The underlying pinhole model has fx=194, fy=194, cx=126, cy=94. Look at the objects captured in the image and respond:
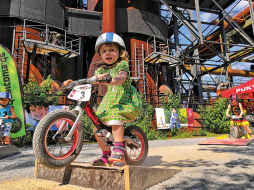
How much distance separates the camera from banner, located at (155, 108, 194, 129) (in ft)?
34.5

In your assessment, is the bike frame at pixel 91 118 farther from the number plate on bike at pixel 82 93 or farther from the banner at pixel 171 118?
the banner at pixel 171 118

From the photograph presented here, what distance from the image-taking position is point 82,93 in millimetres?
2371

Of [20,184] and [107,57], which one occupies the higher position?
[107,57]

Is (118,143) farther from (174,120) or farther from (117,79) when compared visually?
(174,120)

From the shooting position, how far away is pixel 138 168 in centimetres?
210

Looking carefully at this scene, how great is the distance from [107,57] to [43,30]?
44.1 feet

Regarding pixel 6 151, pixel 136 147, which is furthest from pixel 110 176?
pixel 6 151

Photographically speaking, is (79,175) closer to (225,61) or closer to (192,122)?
(192,122)

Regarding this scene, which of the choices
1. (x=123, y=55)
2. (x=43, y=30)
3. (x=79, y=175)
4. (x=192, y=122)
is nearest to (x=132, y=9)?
(x=43, y=30)

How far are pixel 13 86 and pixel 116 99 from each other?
18.9 feet

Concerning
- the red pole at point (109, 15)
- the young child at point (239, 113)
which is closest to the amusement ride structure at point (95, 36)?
the red pole at point (109, 15)

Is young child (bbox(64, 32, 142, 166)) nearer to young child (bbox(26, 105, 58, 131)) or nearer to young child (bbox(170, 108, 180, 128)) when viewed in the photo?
young child (bbox(26, 105, 58, 131))

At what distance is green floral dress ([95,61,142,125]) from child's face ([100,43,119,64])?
152 millimetres

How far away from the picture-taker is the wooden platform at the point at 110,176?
201 cm
